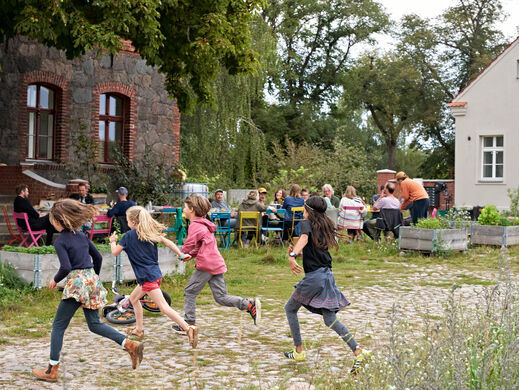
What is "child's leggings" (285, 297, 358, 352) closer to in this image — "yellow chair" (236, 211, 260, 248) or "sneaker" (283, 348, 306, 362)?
"sneaker" (283, 348, 306, 362)

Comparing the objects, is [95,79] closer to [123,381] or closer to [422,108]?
[123,381]

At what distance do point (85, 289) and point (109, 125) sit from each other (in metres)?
14.1

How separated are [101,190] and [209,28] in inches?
247

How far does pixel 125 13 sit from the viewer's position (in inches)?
492

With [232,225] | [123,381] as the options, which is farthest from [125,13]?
[123,381]

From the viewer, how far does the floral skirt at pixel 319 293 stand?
6.10 metres

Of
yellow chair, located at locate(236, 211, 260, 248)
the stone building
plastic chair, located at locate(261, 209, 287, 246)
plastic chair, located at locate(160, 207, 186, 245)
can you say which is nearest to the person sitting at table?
plastic chair, located at locate(160, 207, 186, 245)

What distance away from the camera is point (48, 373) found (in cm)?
570

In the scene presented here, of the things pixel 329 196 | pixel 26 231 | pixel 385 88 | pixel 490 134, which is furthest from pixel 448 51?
pixel 26 231

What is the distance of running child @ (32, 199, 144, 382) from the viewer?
583cm

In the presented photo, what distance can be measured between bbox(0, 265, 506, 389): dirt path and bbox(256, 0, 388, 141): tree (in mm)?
32990

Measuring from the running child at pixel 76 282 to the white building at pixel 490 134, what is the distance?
21.4m

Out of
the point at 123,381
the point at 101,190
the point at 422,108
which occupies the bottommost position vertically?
the point at 123,381

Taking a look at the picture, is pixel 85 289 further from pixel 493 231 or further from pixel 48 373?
pixel 493 231
